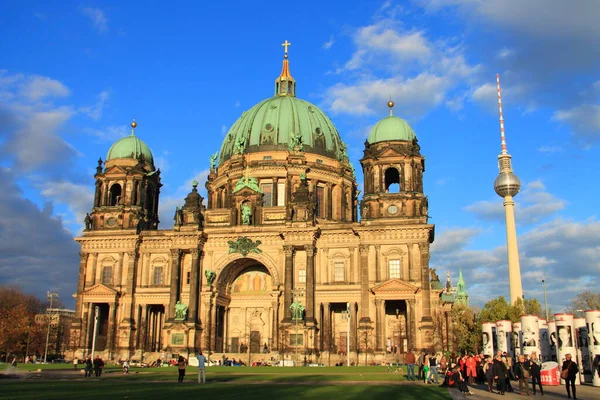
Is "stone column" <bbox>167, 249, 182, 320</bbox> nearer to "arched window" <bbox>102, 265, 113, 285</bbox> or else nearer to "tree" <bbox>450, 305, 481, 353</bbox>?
"arched window" <bbox>102, 265, 113, 285</bbox>

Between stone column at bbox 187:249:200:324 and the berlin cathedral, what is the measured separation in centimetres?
12

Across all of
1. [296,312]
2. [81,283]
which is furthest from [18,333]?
[296,312]

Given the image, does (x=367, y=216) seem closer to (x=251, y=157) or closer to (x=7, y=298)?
(x=251, y=157)

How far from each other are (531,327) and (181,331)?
3966 centimetres

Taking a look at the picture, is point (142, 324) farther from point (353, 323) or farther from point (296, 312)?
point (353, 323)

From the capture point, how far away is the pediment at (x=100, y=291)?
233ft

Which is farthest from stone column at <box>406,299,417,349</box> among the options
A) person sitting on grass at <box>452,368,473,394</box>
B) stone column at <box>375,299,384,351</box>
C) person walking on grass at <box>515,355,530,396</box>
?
person walking on grass at <box>515,355,530,396</box>

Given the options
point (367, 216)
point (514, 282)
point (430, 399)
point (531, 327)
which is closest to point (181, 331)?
point (367, 216)

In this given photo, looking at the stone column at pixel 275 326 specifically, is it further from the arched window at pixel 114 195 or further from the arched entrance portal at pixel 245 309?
the arched window at pixel 114 195

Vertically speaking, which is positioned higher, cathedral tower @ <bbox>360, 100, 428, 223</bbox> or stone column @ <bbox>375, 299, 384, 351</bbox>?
cathedral tower @ <bbox>360, 100, 428, 223</bbox>

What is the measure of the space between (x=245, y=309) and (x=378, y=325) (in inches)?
654

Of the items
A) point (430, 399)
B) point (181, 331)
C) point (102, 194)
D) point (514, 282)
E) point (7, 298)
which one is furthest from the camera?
point (7, 298)

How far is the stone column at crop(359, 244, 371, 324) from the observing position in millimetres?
64750

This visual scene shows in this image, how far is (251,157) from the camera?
265ft
